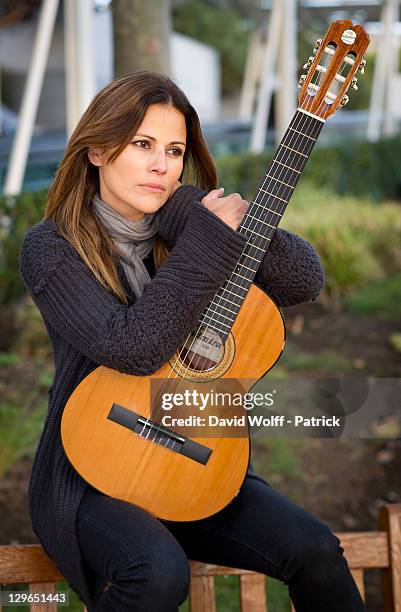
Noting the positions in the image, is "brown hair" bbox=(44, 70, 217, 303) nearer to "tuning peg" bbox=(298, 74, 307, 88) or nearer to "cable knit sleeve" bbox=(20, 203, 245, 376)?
"cable knit sleeve" bbox=(20, 203, 245, 376)

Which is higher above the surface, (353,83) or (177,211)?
(353,83)

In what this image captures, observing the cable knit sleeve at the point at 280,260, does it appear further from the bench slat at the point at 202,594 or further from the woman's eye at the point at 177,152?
the bench slat at the point at 202,594

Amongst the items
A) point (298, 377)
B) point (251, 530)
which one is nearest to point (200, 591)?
point (251, 530)

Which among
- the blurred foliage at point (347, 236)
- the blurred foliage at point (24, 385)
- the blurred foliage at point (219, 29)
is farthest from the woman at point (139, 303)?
the blurred foliage at point (219, 29)

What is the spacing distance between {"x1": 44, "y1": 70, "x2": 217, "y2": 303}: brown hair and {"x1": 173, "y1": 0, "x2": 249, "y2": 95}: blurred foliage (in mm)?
20367

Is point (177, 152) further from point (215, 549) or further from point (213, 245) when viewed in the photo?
point (215, 549)

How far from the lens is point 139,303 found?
2096 mm

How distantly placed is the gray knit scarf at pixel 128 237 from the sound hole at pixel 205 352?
0.22m

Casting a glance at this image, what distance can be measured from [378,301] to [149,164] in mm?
4799

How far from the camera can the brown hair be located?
2213mm

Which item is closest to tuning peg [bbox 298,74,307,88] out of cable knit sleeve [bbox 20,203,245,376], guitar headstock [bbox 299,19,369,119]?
guitar headstock [bbox 299,19,369,119]

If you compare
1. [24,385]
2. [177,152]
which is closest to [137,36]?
[24,385]

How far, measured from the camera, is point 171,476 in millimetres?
2131

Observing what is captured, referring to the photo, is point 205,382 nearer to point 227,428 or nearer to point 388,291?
point 227,428
